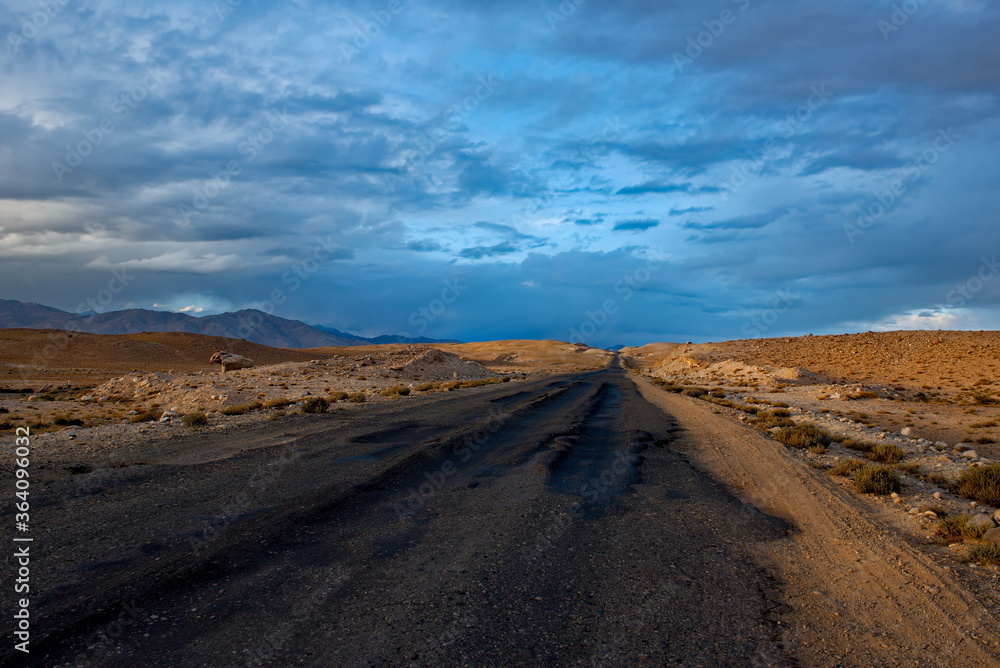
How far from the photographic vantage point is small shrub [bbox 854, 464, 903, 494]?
9344 mm

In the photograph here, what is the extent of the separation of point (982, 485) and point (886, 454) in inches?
140

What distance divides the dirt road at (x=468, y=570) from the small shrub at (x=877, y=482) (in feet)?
1.55

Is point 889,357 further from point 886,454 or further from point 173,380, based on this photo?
point 173,380

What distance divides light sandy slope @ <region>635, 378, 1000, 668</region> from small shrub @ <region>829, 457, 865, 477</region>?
4.60 feet

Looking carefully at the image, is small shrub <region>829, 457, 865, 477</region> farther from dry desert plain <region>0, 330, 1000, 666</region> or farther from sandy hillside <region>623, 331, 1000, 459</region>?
sandy hillside <region>623, 331, 1000, 459</region>

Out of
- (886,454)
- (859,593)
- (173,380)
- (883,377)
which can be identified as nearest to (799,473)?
(886,454)

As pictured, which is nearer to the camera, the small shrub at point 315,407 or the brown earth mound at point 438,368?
the small shrub at point 315,407

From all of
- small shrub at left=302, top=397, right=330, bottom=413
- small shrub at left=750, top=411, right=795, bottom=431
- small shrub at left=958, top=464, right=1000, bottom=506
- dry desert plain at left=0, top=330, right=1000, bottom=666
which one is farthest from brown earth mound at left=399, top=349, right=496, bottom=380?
small shrub at left=958, top=464, right=1000, bottom=506

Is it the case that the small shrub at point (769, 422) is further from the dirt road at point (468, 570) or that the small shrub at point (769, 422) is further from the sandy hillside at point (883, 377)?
the dirt road at point (468, 570)

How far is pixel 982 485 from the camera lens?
29.5 ft

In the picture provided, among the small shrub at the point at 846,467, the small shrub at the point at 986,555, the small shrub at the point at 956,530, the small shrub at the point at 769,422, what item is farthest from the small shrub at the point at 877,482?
the small shrub at the point at 769,422

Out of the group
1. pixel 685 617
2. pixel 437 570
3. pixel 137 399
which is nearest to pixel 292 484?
pixel 437 570

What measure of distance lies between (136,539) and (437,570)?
348 cm

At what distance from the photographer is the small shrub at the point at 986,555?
6.10 m
